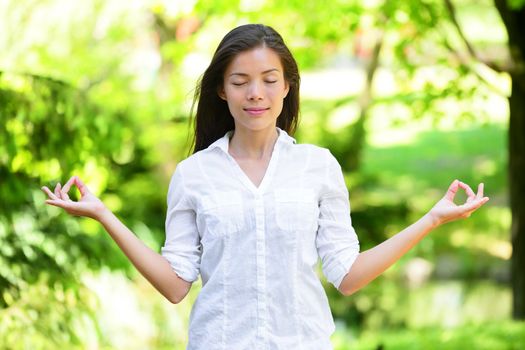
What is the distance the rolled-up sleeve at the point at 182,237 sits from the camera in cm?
239

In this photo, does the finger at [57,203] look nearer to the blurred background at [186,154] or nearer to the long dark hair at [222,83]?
the long dark hair at [222,83]

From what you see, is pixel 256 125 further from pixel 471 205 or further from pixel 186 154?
pixel 186 154

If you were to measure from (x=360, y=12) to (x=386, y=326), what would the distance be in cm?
441

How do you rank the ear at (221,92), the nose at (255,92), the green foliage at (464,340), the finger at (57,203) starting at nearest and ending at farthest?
the finger at (57,203), the nose at (255,92), the ear at (221,92), the green foliage at (464,340)

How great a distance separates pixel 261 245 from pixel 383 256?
28cm

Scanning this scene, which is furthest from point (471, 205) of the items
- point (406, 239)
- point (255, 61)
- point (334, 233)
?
point (255, 61)

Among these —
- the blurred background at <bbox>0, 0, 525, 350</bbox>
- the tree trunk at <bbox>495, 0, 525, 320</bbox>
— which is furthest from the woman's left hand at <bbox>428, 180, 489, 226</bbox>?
the tree trunk at <bbox>495, 0, 525, 320</bbox>

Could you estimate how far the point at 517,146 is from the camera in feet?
24.0

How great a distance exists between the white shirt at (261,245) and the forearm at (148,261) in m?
0.02

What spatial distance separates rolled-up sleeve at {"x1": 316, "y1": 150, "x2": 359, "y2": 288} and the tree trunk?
4.64m

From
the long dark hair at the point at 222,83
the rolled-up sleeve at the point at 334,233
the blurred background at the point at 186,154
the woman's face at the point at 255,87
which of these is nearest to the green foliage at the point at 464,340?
the blurred background at the point at 186,154

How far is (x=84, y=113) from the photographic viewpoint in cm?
480

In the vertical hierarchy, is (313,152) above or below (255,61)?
below

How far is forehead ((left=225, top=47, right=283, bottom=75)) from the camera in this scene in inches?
94.3
